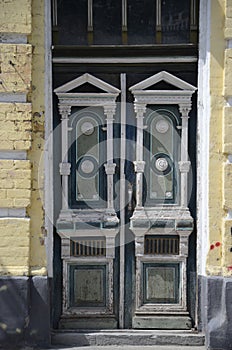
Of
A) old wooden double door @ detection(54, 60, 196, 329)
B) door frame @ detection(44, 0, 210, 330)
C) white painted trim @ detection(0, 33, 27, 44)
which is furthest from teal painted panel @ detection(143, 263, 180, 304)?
white painted trim @ detection(0, 33, 27, 44)

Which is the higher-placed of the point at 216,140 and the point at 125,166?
the point at 216,140

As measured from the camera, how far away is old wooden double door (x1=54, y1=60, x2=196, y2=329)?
5559 mm

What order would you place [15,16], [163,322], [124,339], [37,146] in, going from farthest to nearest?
1. [163,322]
2. [124,339]
3. [37,146]
4. [15,16]

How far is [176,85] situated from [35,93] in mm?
1279

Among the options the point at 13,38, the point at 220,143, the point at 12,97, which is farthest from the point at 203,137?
the point at 13,38

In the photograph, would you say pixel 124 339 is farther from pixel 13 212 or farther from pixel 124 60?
pixel 124 60

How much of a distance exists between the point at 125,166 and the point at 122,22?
4.30ft

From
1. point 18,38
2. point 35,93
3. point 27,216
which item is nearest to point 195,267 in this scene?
point 27,216

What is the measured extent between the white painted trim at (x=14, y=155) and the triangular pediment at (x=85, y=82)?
0.67 metres

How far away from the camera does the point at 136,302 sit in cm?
562

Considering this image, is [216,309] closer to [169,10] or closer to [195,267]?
[195,267]

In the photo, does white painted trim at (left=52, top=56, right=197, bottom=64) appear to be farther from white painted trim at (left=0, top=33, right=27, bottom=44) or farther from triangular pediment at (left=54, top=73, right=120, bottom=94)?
white painted trim at (left=0, top=33, right=27, bottom=44)

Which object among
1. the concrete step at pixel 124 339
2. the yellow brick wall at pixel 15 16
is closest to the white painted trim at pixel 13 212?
the concrete step at pixel 124 339

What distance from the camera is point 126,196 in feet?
18.4
